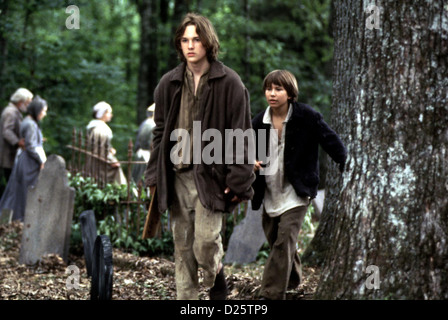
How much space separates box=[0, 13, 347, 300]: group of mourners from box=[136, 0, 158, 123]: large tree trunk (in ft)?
45.2

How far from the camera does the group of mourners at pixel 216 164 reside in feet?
15.7

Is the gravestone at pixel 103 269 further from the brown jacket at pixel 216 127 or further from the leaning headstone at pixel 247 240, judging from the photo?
the leaning headstone at pixel 247 240

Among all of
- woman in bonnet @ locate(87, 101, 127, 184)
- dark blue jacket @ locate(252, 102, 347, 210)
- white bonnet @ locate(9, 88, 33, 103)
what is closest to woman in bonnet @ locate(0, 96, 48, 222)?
white bonnet @ locate(9, 88, 33, 103)

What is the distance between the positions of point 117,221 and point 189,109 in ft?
15.7

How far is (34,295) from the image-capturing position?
21.1 feet

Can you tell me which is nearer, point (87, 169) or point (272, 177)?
point (272, 177)

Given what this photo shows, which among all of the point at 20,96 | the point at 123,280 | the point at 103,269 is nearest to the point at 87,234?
the point at 123,280

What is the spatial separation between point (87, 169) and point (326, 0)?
1189 cm

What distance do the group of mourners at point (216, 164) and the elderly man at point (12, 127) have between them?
7.02 m

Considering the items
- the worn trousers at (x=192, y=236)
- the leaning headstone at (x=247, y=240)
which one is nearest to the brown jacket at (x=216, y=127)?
the worn trousers at (x=192, y=236)

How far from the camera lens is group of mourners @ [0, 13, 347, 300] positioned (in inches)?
188

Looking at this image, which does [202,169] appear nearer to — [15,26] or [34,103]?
[34,103]

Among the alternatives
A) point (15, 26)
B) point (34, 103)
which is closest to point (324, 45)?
point (15, 26)
